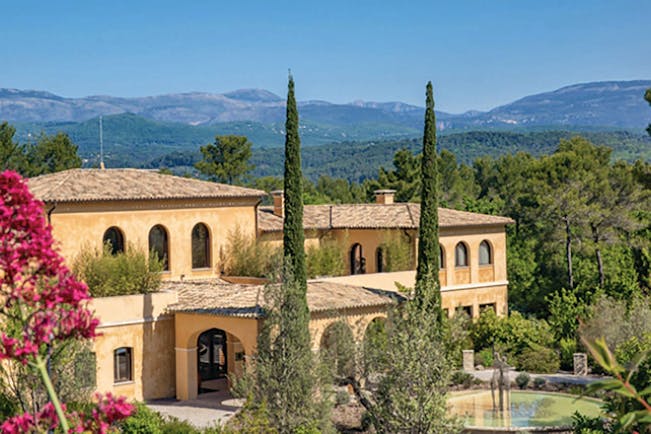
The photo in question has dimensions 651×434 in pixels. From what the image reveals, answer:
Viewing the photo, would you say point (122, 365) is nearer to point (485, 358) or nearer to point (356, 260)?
point (485, 358)

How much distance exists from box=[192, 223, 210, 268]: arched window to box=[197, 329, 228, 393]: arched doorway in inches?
124

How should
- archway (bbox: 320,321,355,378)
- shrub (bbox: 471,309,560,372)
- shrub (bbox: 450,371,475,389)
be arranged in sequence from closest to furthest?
1. archway (bbox: 320,321,355,378)
2. shrub (bbox: 450,371,475,389)
3. shrub (bbox: 471,309,560,372)

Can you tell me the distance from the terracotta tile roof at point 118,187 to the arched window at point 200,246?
4.04ft

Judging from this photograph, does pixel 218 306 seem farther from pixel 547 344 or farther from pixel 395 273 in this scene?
pixel 547 344

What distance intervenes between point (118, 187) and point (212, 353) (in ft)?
20.7

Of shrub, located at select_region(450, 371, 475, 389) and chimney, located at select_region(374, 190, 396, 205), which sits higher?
chimney, located at select_region(374, 190, 396, 205)

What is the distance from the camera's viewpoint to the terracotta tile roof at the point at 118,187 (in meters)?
32.0

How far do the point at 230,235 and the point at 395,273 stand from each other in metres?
6.10

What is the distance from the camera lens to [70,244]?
31.8 m

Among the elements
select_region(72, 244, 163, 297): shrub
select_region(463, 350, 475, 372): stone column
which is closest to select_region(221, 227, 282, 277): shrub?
select_region(72, 244, 163, 297): shrub

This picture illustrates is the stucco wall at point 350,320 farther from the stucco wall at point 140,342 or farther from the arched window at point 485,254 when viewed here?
the arched window at point 485,254

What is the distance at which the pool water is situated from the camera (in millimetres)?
25938

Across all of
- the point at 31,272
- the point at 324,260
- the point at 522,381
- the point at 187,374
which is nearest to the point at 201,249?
the point at 324,260

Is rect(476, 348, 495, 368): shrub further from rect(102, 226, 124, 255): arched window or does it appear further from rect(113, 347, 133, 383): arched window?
rect(102, 226, 124, 255): arched window
